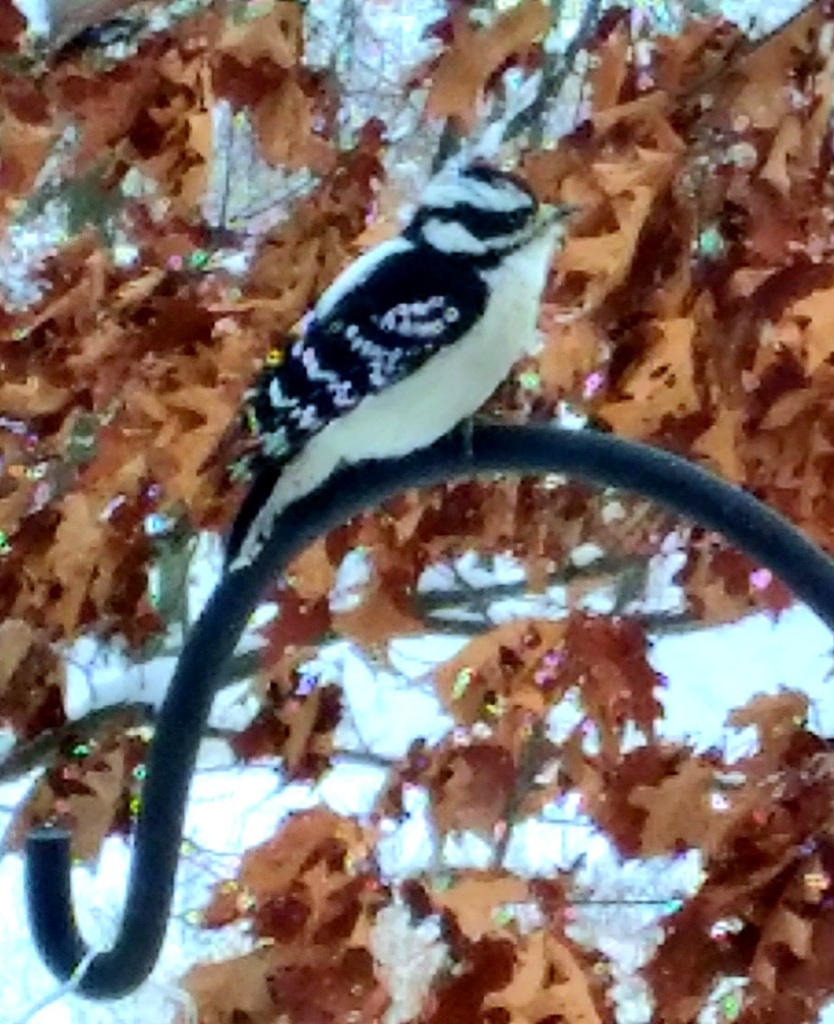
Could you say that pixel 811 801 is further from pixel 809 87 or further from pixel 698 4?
pixel 698 4

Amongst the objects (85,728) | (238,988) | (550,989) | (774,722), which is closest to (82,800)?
(85,728)

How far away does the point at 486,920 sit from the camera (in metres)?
1.11

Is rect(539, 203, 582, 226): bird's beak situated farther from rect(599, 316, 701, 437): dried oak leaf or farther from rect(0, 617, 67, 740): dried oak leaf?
rect(0, 617, 67, 740): dried oak leaf

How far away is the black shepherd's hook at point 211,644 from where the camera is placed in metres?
0.64

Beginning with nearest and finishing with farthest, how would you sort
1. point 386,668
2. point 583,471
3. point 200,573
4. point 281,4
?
point 583,471
point 281,4
point 386,668
point 200,573

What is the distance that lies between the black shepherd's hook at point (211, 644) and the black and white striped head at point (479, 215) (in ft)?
0.70

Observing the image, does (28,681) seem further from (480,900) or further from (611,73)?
(611,73)

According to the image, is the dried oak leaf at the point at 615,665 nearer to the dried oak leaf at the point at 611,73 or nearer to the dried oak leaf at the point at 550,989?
the dried oak leaf at the point at 550,989

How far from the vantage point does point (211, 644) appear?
68 cm

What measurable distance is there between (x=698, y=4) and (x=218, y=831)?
0.83 metres

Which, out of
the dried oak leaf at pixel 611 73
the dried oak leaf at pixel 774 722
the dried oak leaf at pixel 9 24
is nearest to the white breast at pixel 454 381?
the dried oak leaf at pixel 611 73

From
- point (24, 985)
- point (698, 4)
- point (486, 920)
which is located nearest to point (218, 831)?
point (24, 985)

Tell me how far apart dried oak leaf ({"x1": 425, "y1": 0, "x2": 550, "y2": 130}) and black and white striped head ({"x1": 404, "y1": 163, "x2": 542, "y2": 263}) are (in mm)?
148

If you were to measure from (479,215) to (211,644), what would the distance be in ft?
1.09
